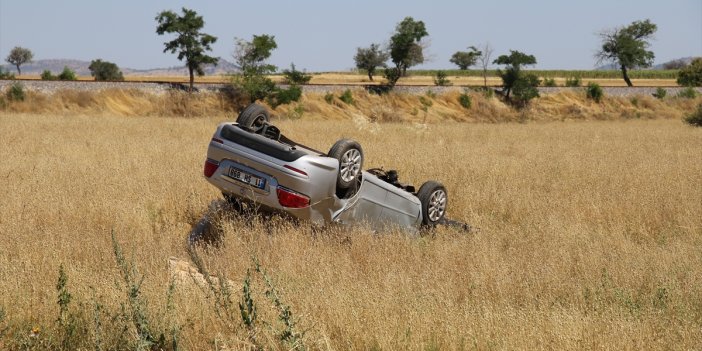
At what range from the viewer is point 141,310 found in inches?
170

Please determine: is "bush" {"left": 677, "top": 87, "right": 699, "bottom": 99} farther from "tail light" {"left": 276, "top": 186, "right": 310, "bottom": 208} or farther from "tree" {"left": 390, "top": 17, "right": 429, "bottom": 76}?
"tail light" {"left": 276, "top": 186, "right": 310, "bottom": 208}

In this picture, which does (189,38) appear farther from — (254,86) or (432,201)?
(432,201)

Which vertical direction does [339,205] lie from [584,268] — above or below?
above

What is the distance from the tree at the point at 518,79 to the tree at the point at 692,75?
2724 cm

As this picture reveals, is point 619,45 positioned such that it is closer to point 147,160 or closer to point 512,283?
point 147,160

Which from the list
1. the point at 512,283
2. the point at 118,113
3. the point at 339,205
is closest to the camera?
the point at 512,283

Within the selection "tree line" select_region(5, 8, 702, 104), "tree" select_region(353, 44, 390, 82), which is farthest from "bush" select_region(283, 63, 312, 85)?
"tree" select_region(353, 44, 390, 82)

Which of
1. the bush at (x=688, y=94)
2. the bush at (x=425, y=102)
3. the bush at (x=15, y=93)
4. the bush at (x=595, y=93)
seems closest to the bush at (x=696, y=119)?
the bush at (x=425, y=102)

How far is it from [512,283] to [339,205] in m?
2.18

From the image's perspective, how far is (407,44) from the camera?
6150 cm

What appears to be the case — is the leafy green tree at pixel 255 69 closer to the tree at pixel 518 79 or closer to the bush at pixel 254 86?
the bush at pixel 254 86

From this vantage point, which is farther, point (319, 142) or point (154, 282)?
point (319, 142)

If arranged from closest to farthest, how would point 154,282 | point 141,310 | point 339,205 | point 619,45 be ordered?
point 141,310 → point 154,282 → point 339,205 → point 619,45

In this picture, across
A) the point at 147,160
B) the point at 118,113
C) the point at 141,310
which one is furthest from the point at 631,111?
the point at 141,310
